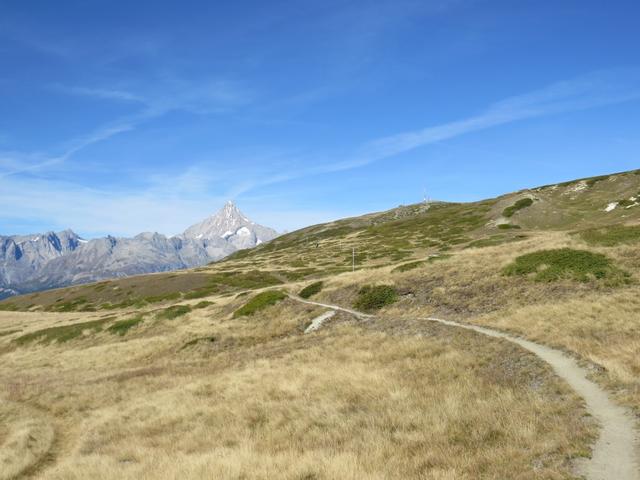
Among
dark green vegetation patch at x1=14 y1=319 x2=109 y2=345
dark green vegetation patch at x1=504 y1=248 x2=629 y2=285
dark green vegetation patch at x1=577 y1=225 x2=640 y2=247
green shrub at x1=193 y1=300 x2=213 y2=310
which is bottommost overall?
dark green vegetation patch at x1=14 y1=319 x2=109 y2=345

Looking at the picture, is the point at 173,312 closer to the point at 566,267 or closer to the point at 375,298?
the point at 375,298

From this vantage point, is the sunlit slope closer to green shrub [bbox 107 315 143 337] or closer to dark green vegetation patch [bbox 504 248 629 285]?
green shrub [bbox 107 315 143 337]

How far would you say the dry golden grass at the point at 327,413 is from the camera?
11.6 metres

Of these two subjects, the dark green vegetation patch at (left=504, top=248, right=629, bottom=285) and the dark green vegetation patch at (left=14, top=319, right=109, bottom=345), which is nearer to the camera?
the dark green vegetation patch at (left=504, top=248, right=629, bottom=285)

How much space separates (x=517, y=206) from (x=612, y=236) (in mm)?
79464

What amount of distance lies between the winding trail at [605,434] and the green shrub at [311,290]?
3586 centimetres

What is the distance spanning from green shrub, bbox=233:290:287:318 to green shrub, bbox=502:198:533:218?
256 ft

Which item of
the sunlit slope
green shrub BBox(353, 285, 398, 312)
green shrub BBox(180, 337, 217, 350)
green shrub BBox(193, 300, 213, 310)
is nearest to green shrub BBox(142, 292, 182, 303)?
the sunlit slope

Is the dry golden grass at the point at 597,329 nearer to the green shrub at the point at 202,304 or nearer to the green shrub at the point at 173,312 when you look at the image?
the green shrub at the point at 173,312

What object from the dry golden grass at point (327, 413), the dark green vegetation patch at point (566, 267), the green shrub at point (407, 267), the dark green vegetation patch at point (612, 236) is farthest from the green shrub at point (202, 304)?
the dark green vegetation patch at point (612, 236)

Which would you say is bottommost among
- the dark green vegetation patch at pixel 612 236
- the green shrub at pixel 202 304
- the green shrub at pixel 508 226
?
the green shrub at pixel 202 304

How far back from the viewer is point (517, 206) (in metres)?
113

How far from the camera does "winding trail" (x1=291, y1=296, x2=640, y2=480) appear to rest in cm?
942

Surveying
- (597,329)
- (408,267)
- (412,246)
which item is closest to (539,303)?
(597,329)
